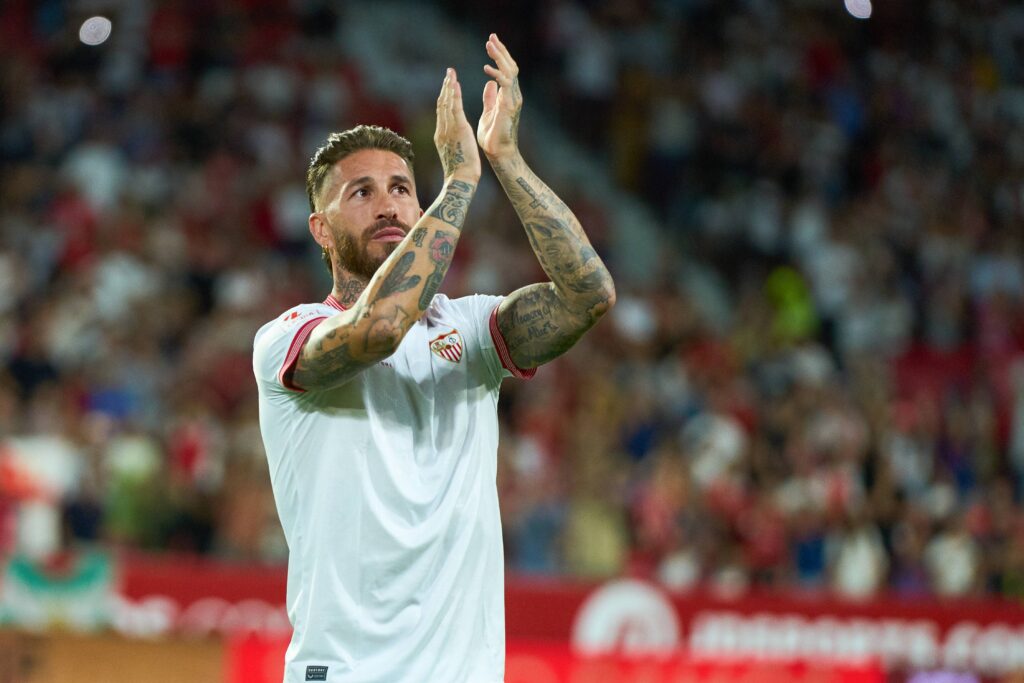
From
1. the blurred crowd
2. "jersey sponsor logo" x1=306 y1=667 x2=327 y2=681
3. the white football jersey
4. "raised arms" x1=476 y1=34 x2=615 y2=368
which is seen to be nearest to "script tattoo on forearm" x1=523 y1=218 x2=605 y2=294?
"raised arms" x1=476 y1=34 x2=615 y2=368

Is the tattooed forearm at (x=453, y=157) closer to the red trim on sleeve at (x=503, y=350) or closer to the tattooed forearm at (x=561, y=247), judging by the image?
the tattooed forearm at (x=561, y=247)

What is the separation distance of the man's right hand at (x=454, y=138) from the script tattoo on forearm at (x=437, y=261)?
0.22 m

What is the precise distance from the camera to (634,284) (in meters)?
13.7

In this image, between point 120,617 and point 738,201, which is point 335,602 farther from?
point 738,201

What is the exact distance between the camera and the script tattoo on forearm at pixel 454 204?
370 cm

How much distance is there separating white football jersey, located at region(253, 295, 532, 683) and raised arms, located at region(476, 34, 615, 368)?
0.21 meters

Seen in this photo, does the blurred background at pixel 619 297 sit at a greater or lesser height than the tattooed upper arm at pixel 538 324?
greater

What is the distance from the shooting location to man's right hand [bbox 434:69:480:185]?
3.81 meters

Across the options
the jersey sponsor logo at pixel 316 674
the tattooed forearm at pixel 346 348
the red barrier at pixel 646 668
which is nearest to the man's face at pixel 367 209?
the tattooed forearm at pixel 346 348

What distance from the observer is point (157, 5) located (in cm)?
1387

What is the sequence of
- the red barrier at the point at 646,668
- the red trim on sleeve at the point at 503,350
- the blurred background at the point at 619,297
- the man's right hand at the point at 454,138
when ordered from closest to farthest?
the man's right hand at the point at 454,138
the red trim on sleeve at the point at 503,350
the red barrier at the point at 646,668
the blurred background at the point at 619,297

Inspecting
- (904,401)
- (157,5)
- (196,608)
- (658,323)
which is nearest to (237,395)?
(196,608)

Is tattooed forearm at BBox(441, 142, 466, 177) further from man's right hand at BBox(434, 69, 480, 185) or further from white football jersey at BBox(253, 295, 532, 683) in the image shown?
white football jersey at BBox(253, 295, 532, 683)

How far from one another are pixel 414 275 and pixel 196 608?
5.90m
